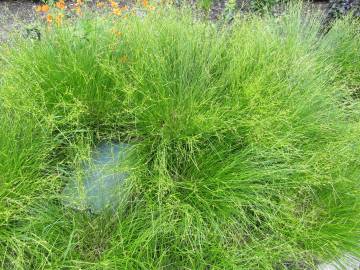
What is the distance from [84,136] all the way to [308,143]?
1.18 metres

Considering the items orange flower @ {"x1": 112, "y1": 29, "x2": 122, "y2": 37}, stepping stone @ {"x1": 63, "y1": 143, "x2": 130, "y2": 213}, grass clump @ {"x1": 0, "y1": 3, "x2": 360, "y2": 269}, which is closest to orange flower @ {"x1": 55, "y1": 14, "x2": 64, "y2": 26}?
grass clump @ {"x1": 0, "y1": 3, "x2": 360, "y2": 269}

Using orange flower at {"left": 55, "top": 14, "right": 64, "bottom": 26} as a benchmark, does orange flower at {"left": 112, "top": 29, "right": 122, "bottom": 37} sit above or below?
below

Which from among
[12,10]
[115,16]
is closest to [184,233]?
[115,16]

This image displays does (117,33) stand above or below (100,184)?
above

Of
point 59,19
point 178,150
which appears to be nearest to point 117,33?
point 59,19

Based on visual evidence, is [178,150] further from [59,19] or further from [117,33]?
[59,19]

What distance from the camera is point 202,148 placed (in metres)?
2.03

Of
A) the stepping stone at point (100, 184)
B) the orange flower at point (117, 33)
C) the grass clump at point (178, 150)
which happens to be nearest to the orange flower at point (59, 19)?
the grass clump at point (178, 150)

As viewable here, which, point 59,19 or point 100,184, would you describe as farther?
point 59,19

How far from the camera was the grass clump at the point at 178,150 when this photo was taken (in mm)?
1732

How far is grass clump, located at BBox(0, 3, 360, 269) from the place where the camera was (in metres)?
1.73

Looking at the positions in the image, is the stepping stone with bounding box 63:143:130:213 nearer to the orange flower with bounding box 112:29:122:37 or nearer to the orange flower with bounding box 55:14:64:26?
the orange flower with bounding box 112:29:122:37

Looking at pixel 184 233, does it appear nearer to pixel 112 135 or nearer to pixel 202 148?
pixel 202 148

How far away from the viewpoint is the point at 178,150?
1979 mm
